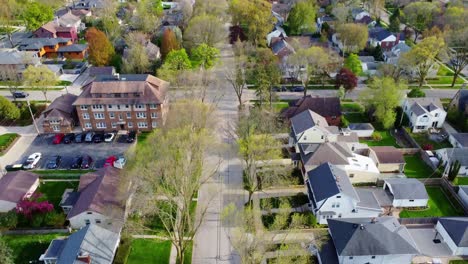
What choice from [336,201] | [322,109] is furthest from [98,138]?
[336,201]

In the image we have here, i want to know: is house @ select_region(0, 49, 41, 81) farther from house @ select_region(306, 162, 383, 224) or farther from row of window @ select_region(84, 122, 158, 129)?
house @ select_region(306, 162, 383, 224)

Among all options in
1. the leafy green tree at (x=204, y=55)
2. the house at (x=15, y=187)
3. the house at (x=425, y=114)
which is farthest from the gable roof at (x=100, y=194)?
the house at (x=425, y=114)

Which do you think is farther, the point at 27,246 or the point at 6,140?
the point at 6,140

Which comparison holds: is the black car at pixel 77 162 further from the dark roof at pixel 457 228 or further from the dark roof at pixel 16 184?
the dark roof at pixel 457 228

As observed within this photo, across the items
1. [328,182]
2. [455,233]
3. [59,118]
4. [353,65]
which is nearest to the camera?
[455,233]

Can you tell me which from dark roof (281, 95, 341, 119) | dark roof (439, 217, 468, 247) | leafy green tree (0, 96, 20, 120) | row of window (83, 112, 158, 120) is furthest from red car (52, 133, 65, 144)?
dark roof (439, 217, 468, 247)

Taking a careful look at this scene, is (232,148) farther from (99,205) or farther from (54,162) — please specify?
(54,162)

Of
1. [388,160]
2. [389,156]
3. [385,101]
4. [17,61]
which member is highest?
[385,101]
